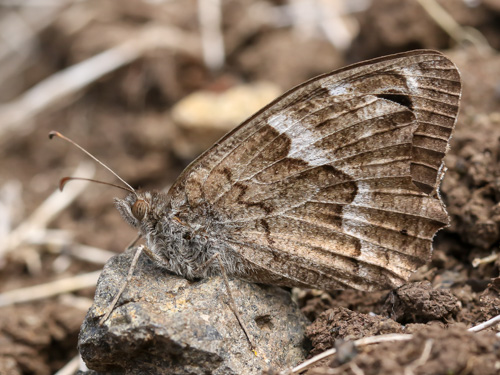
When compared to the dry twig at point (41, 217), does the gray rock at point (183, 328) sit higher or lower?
lower

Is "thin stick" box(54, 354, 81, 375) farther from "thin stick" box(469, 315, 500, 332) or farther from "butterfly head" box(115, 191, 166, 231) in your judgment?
"thin stick" box(469, 315, 500, 332)

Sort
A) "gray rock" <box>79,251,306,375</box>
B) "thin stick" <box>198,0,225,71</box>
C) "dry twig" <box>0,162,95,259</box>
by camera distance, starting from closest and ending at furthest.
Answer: "gray rock" <box>79,251,306,375</box>
"dry twig" <box>0,162,95,259</box>
"thin stick" <box>198,0,225,71</box>

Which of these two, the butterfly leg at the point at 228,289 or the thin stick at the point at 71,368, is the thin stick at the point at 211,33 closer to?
the thin stick at the point at 71,368

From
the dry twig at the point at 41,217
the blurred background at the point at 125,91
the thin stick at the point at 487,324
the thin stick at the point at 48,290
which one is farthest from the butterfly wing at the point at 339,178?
the dry twig at the point at 41,217

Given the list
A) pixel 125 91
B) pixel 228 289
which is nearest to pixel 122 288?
pixel 228 289

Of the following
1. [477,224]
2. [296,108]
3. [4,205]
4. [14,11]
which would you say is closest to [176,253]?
[296,108]

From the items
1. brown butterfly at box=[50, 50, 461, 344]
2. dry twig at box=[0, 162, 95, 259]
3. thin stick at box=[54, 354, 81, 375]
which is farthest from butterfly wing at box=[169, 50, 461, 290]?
dry twig at box=[0, 162, 95, 259]

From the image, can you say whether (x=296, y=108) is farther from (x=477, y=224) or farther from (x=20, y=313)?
(x=20, y=313)

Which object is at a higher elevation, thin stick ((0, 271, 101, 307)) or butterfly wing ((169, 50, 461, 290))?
thin stick ((0, 271, 101, 307))
